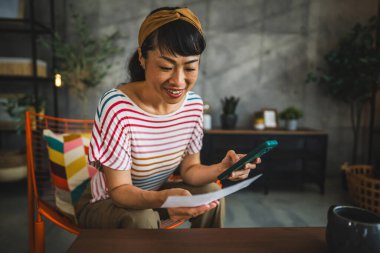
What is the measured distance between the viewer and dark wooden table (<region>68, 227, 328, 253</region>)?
0.61m

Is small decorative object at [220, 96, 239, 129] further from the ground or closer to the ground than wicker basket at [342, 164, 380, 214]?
further from the ground

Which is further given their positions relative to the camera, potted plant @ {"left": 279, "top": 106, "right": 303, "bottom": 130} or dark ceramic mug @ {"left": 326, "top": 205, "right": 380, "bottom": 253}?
potted plant @ {"left": 279, "top": 106, "right": 303, "bottom": 130}

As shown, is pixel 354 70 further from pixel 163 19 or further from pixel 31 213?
pixel 31 213

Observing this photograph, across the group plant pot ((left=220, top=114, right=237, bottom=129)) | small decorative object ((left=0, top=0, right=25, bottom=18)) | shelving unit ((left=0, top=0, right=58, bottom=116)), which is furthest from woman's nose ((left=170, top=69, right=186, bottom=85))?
small decorative object ((left=0, top=0, right=25, bottom=18))

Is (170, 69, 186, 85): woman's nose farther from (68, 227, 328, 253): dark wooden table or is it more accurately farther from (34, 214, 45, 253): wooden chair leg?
(34, 214, 45, 253): wooden chair leg

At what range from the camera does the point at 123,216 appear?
32.4 inches

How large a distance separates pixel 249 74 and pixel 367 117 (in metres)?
1.55

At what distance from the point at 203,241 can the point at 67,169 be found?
0.92 m

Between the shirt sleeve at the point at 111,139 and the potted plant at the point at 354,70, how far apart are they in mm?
2577

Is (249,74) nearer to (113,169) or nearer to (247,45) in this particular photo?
(247,45)

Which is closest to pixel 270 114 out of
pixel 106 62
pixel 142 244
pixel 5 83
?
pixel 106 62

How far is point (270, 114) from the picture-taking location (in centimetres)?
307

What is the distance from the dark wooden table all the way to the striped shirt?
26cm

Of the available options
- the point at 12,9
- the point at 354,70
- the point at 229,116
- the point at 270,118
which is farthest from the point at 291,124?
the point at 12,9
